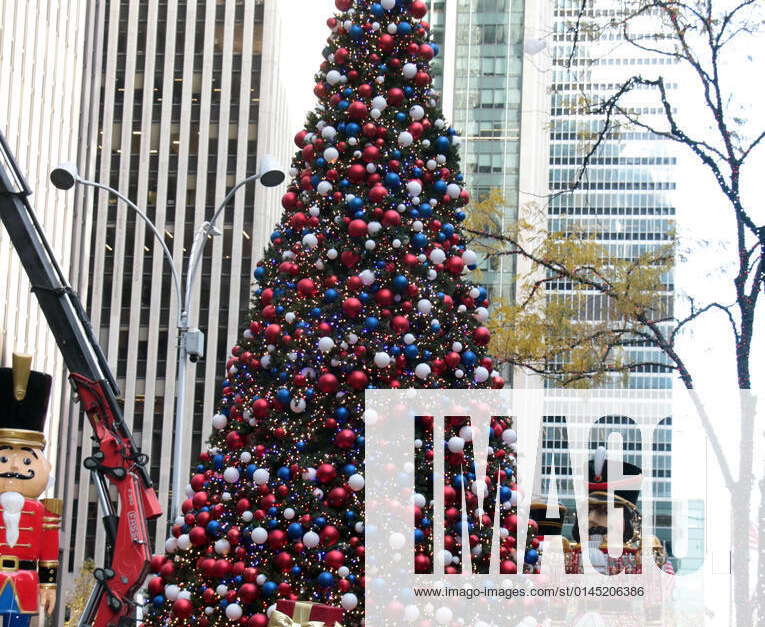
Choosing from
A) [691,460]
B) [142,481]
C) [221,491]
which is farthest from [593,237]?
[221,491]

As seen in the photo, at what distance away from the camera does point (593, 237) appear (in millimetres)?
13711

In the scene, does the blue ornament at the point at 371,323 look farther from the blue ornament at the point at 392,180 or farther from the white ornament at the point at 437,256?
the blue ornament at the point at 392,180

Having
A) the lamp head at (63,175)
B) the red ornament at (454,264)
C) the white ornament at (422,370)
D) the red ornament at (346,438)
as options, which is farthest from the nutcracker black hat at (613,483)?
the lamp head at (63,175)

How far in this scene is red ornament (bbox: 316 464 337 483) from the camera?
7.77m

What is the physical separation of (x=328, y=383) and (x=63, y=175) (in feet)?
30.9

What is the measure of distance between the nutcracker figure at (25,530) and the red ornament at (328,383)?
5.40 meters

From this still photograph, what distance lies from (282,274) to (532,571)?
2.80 meters

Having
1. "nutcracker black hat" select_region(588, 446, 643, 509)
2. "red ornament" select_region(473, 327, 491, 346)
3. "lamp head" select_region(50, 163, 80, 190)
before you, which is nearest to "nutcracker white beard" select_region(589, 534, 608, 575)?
"nutcracker black hat" select_region(588, 446, 643, 509)

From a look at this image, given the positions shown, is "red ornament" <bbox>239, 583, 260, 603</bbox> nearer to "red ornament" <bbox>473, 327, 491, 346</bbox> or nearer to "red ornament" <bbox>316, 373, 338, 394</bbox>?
"red ornament" <bbox>316, 373, 338, 394</bbox>

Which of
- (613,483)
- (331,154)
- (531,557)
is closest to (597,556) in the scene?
(613,483)

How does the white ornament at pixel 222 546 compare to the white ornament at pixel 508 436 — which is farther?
the white ornament at pixel 508 436

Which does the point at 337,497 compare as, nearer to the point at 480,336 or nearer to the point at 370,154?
the point at 480,336

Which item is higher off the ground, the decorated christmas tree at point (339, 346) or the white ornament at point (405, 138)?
the white ornament at point (405, 138)

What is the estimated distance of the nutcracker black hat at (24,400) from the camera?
12.7 metres
